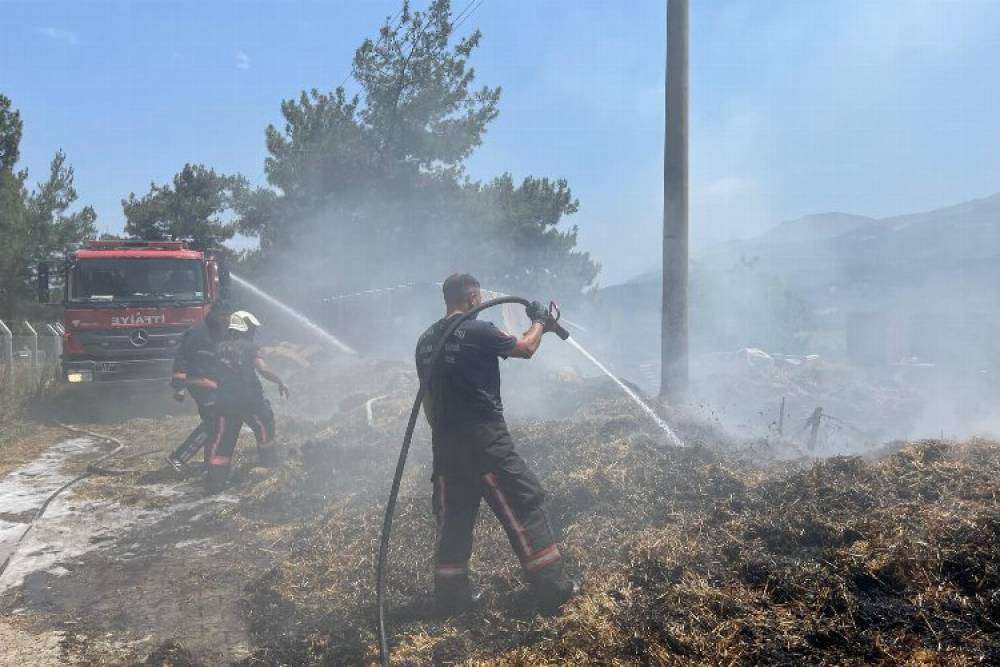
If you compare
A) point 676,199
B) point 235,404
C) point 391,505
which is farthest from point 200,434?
point 676,199

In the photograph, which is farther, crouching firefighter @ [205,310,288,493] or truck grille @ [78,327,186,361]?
truck grille @ [78,327,186,361]

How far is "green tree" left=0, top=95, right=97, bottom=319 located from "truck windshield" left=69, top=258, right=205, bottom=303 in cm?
976

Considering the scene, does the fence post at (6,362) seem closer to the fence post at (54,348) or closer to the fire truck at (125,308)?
the fence post at (54,348)

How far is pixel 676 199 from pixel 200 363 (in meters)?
6.38

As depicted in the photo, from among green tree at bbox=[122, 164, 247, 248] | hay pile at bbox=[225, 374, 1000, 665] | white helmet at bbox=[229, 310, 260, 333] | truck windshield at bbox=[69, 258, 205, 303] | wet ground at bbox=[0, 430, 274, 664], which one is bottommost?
wet ground at bbox=[0, 430, 274, 664]

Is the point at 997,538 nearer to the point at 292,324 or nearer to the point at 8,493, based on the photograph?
the point at 8,493

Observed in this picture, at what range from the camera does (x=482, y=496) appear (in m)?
4.28

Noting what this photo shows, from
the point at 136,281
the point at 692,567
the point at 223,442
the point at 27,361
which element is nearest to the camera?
the point at 692,567

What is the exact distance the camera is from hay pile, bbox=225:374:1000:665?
3.02m

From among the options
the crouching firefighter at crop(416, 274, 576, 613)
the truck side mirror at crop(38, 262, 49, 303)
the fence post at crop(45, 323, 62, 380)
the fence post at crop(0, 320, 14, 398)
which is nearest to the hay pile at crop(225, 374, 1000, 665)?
the crouching firefighter at crop(416, 274, 576, 613)

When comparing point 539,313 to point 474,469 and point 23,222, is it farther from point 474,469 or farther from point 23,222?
point 23,222

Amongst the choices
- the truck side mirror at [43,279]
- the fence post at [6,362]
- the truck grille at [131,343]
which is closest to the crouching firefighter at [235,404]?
the truck grille at [131,343]

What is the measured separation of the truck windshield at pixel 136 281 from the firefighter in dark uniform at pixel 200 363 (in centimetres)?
424

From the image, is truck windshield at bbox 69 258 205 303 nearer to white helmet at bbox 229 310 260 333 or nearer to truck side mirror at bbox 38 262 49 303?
truck side mirror at bbox 38 262 49 303
